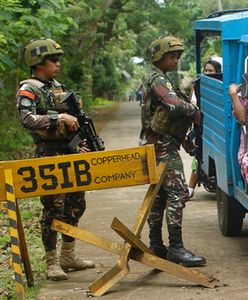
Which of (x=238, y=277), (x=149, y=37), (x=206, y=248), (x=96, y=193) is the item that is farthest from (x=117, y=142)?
(x=149, y=37)

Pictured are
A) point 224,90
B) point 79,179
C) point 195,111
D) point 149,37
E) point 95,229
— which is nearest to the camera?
point 79,179

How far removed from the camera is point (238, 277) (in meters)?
6.22

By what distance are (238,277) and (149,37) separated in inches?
1291

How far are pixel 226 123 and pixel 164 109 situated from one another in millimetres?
863

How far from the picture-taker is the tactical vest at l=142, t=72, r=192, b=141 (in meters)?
6.58

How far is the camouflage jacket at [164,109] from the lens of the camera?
21.2 ft

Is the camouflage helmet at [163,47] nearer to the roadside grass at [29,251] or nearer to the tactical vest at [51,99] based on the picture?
the tactical vest at [51,99]

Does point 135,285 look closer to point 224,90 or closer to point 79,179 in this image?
point 79,179

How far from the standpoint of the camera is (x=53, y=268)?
20.8 ft

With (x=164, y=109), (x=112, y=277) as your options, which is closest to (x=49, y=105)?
(x=164, y=109)

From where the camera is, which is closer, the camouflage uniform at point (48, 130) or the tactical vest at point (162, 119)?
the camouflage uniform at point (48, 130)

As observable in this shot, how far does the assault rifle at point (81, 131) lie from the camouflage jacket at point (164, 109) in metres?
0.58

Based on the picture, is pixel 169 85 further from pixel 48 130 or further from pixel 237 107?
pixel 48 130

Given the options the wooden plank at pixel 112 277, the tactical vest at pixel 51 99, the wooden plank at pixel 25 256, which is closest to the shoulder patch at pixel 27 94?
the tactical vest at pixel 51 99
